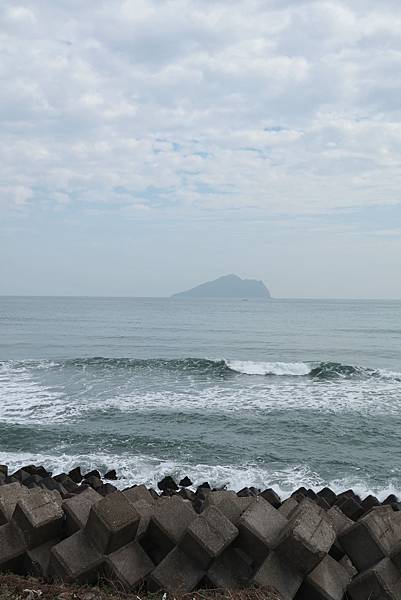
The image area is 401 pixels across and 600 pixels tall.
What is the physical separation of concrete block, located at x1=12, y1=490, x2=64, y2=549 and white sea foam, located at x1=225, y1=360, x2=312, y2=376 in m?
26.6

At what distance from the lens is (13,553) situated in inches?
209

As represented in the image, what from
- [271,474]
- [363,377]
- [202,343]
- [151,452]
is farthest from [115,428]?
[202,343]

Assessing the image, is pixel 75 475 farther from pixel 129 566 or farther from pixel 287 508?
pixel 129 566

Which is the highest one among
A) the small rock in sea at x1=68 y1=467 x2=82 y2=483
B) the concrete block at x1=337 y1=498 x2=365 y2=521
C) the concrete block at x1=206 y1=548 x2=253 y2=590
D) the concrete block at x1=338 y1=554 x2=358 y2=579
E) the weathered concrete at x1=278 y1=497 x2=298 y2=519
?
the weathered concrete at x1=278 y1=497 x2=298 y2=519

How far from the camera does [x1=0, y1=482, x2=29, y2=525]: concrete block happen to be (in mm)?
5746

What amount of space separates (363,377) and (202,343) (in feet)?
67.1

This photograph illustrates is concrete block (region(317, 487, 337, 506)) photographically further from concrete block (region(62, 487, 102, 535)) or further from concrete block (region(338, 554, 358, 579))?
concrete block (region(62, 487, 102, 535))

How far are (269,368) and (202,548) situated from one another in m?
28.6

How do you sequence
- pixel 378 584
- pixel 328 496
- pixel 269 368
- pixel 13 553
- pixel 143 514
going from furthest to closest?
1. pixel 269 368
2. pixel 328 496
3. pixel 143 514
4. pixel 13 553
5. pixel 378 584

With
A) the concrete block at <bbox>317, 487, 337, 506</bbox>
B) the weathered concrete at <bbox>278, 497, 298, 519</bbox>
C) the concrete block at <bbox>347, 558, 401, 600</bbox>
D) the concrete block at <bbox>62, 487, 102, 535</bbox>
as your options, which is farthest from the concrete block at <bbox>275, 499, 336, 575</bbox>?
the concrete block at <bbox>317, 487, 337, 506</bbox>

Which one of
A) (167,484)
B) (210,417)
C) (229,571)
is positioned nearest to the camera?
(229,571)

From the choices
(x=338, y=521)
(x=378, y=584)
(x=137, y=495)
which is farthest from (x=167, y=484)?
(x=378, y=584)

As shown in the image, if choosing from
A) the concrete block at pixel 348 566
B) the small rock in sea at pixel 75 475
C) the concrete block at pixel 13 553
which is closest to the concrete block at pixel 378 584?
the concrete block at pixel 348 566

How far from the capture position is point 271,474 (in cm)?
1366
